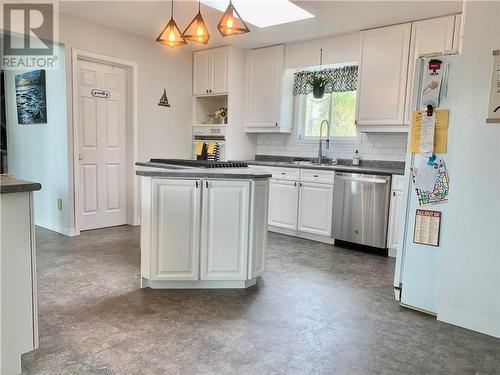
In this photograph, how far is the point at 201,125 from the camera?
5629mm

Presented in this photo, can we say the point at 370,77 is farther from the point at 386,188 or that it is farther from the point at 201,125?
the point at 201,125

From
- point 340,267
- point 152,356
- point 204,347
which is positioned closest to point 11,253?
point 152,356

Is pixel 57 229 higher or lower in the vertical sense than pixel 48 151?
lower

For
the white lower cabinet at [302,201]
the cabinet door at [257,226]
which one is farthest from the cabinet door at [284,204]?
the cabinet door at [257,226]

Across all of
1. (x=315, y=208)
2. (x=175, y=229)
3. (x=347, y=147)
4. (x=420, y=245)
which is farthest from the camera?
(x=347, y=147)

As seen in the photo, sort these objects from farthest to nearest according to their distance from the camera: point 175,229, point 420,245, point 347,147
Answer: point 347,147
point 175,229
point 420,245

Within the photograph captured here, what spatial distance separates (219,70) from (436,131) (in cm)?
353

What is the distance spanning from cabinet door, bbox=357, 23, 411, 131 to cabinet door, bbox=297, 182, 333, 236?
36.2 inches

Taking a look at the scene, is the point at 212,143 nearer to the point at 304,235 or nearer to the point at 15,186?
the point at 304,235

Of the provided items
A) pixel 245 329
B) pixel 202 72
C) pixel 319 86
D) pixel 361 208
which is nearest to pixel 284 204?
pixel 361 208

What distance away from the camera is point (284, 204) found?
4.80m

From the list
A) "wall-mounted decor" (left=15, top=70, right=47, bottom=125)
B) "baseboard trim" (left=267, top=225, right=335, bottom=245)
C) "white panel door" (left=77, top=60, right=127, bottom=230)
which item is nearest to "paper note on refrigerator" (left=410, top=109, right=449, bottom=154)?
"baseboard trim" (left=267, top=225, right=335, bottom=245)

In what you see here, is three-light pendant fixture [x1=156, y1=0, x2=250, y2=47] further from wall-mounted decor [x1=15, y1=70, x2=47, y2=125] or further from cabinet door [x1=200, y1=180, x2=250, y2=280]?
wall-mounted decor [x1=15, y1=70, x2=47, y2=125]

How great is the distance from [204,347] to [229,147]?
3.64m
